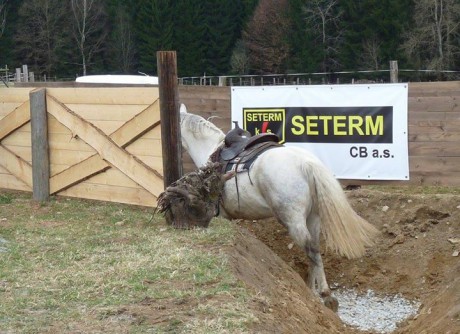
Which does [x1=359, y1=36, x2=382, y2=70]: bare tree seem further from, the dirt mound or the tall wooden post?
the dirt mound

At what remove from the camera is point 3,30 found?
5597 centimetres

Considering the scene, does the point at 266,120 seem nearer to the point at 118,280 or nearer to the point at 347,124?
the point at 347,124

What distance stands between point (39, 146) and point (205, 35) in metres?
47.1

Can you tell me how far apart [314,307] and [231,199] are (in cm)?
202

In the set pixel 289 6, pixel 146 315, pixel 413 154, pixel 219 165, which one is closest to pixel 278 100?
pixel 413 154

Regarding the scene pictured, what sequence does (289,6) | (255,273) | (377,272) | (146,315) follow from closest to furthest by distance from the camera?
(146,315), (255,273), (377,272), (289,6)

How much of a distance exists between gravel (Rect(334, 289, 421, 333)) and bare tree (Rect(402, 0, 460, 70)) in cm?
3292

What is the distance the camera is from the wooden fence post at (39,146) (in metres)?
11.3

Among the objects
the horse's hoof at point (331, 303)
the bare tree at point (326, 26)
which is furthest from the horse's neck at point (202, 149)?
the bare tree at point (326, 26)

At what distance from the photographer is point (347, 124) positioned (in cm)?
1094

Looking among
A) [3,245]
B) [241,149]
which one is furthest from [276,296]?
[3,245]

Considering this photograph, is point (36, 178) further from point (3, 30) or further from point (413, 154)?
point (3, 30)

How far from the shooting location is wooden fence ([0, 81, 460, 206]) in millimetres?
10203

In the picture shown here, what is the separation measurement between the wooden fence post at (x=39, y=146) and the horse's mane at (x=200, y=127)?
2833 millimetres
